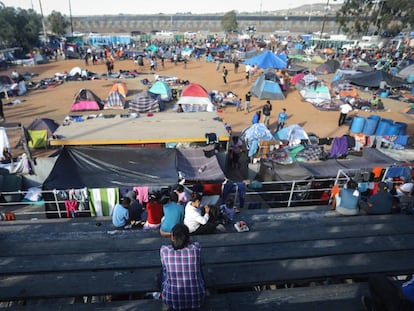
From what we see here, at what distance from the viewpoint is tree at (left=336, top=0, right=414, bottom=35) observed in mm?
55225

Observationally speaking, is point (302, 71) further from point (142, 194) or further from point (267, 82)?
point (142, 194)

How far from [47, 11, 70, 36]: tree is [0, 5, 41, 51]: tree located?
10.5 meters

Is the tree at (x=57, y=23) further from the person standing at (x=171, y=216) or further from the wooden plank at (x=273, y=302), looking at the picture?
the wooden plank at (x=273, y=302)

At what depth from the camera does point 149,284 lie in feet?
13.4

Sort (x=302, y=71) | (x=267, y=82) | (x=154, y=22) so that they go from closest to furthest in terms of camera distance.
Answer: (x=267, y=82)
(x=302, y=71)
(x=154, y=22)

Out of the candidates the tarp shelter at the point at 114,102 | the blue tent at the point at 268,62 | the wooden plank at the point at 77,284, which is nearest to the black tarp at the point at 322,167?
the wooden plank at the point at 77,284

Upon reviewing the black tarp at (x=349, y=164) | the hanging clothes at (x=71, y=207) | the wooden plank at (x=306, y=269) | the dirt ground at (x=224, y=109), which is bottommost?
the dirt ground at (x=224, y=109)

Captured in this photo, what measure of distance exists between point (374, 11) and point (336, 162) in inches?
2679

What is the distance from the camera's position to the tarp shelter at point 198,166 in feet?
29.4

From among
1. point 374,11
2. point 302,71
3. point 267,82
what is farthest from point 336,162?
point 374,11

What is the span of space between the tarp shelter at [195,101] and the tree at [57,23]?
53.7 meters

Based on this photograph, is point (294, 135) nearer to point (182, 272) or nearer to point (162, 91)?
point (182, 272)

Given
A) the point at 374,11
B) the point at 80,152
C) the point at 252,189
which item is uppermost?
the point at 374,11

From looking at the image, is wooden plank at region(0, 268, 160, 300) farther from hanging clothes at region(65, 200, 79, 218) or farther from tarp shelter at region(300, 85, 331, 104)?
tarp shelter at region(300, 85, 331, 104)
